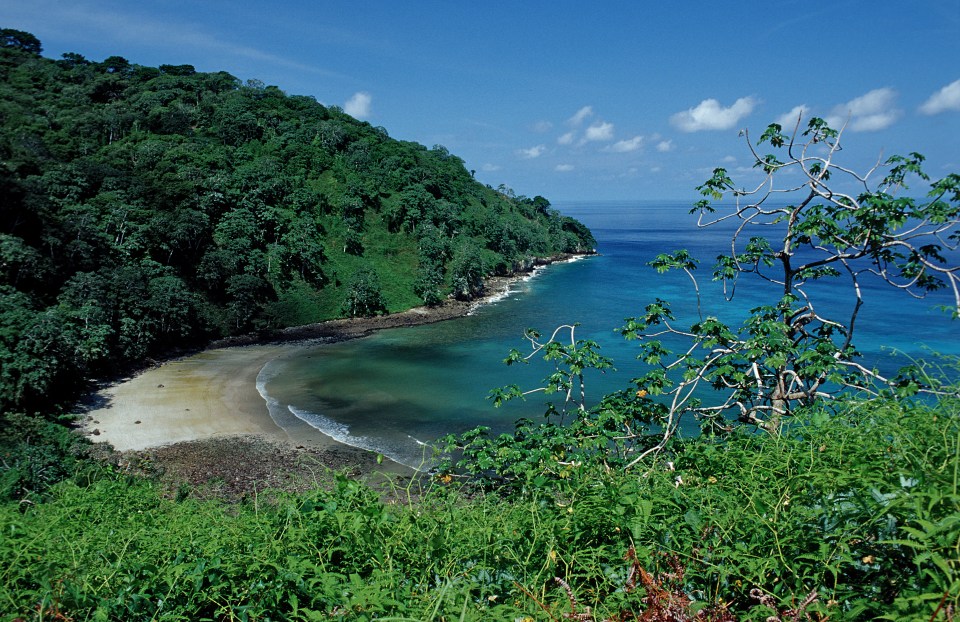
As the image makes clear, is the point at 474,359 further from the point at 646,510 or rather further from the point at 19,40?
the point at 19,40

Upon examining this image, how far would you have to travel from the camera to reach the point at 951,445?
234cm

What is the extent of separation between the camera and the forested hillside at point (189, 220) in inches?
1129

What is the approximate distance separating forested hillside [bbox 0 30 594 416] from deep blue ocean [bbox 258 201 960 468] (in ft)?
23.0

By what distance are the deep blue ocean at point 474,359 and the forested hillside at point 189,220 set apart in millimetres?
7025

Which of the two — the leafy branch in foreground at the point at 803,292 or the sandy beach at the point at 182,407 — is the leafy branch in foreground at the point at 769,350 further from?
the sandy beach at the point at 182,407

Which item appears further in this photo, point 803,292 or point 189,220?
point 189,220

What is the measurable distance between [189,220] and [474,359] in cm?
2337

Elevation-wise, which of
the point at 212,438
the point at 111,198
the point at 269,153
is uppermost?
the point at 269,153

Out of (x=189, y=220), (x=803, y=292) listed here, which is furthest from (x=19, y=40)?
(x=803, y=292)

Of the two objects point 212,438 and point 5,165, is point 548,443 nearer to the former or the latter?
point 212,438

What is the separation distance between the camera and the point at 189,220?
1547 inches

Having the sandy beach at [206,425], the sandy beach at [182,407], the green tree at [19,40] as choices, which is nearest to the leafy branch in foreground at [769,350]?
the sandy beach at [206,425]

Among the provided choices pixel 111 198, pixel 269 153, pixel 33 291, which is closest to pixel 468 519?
pixel 33 291

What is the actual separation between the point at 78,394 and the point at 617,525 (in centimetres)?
3076
